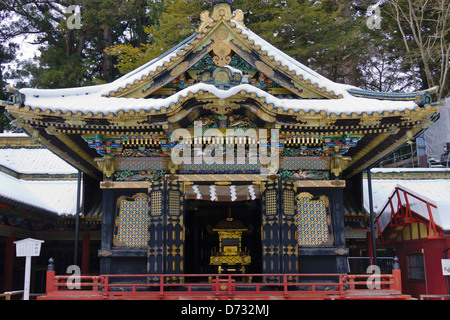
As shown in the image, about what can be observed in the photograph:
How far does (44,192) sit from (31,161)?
3742 millimetres

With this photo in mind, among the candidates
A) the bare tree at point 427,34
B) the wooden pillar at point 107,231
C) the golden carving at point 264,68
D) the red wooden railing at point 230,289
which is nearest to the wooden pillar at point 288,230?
the red wooden railing at point 230,289

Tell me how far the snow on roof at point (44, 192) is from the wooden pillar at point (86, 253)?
1.18 meters

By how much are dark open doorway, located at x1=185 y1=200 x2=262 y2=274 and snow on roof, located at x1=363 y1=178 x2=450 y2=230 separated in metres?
3.78

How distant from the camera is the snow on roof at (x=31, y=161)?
63.6 ft

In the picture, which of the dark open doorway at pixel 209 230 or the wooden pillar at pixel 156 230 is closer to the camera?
the wooden pillar at pixel 156 230

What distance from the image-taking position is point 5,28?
94.9 ft

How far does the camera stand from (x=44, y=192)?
54.8ft

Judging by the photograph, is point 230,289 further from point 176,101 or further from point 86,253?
point 86,253

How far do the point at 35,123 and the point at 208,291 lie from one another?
17.1 feet

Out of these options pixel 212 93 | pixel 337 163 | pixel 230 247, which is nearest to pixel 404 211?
pixel 337 163

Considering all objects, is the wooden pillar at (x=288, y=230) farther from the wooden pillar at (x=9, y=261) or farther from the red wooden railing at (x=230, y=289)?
the wooden pillar at (x=9, y=261)
